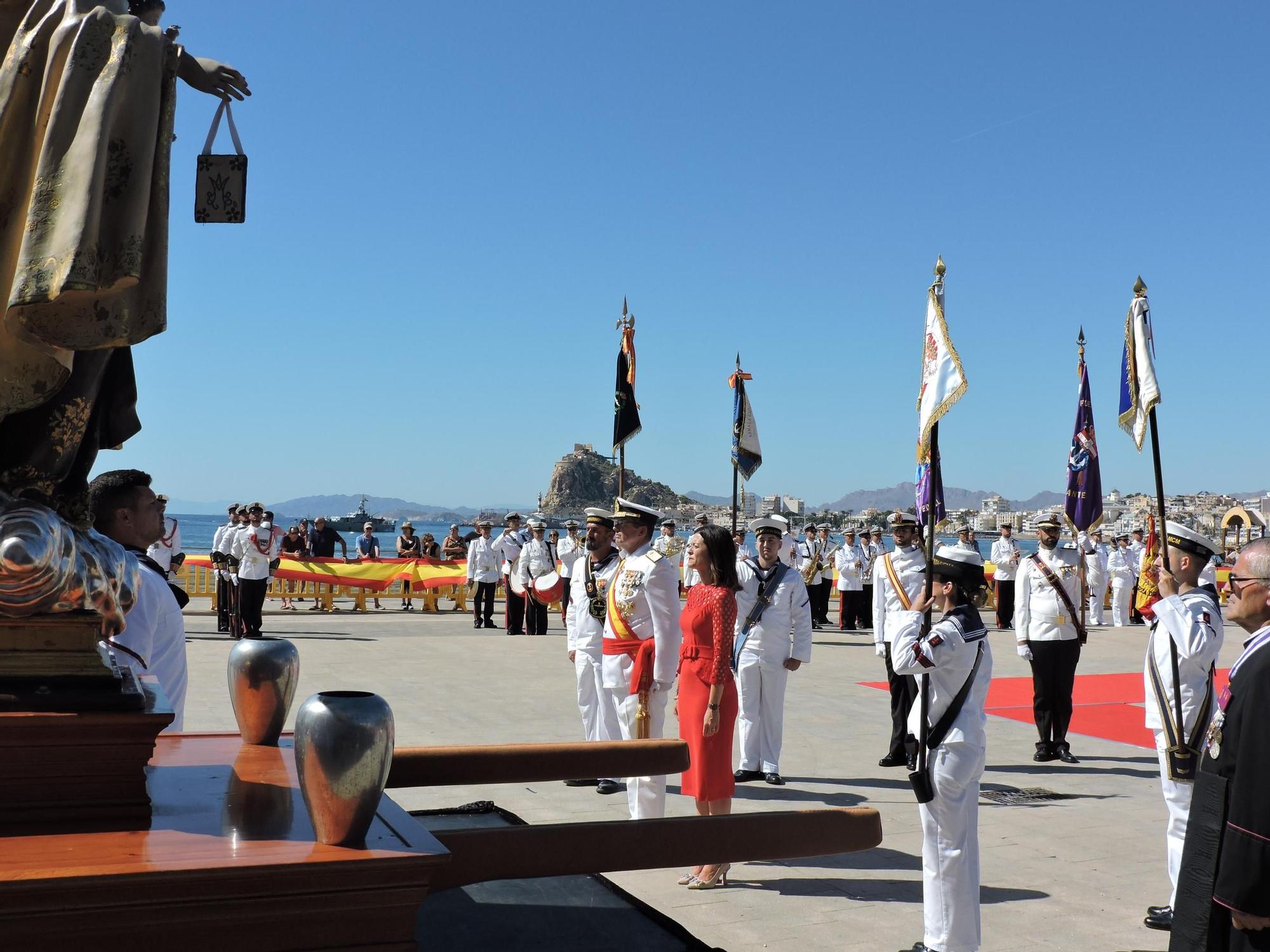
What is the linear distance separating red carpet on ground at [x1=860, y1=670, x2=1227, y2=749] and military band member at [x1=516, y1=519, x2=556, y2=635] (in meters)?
6.35

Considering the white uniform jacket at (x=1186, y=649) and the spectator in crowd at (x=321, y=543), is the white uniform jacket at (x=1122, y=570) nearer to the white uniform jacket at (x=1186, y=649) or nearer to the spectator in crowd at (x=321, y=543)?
the spectator in crowd at (x=321, y=543)

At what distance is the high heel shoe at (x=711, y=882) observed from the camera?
5.99 m

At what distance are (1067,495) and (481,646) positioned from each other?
9.44 m

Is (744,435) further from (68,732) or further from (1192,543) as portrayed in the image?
(68,732)

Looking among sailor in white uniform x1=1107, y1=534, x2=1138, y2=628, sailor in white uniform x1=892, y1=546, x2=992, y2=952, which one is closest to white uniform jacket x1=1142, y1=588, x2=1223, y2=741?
sailor in white uniform x1=892, y1=546, x2=992, y2=952

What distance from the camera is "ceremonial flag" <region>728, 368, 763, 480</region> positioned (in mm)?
12148

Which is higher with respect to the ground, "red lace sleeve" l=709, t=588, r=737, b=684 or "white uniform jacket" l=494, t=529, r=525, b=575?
"white uniform jacket" l=494, t=529, r=525, b=575

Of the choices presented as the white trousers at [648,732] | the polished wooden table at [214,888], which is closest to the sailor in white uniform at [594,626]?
the white trousers at [648,732]

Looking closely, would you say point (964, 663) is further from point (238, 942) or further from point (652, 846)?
point (238, 942)

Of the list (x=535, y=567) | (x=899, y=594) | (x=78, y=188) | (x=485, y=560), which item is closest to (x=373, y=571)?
(x=485, y=560)

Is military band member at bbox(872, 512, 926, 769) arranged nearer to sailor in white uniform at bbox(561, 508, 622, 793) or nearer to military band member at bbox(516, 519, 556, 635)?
sailor in white uniform at bbox(561, 508, 622, 793)

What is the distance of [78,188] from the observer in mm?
1863

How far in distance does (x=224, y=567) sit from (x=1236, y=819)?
56.9 feet

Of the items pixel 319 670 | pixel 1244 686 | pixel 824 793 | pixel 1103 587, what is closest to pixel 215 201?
pixel 1244 686
